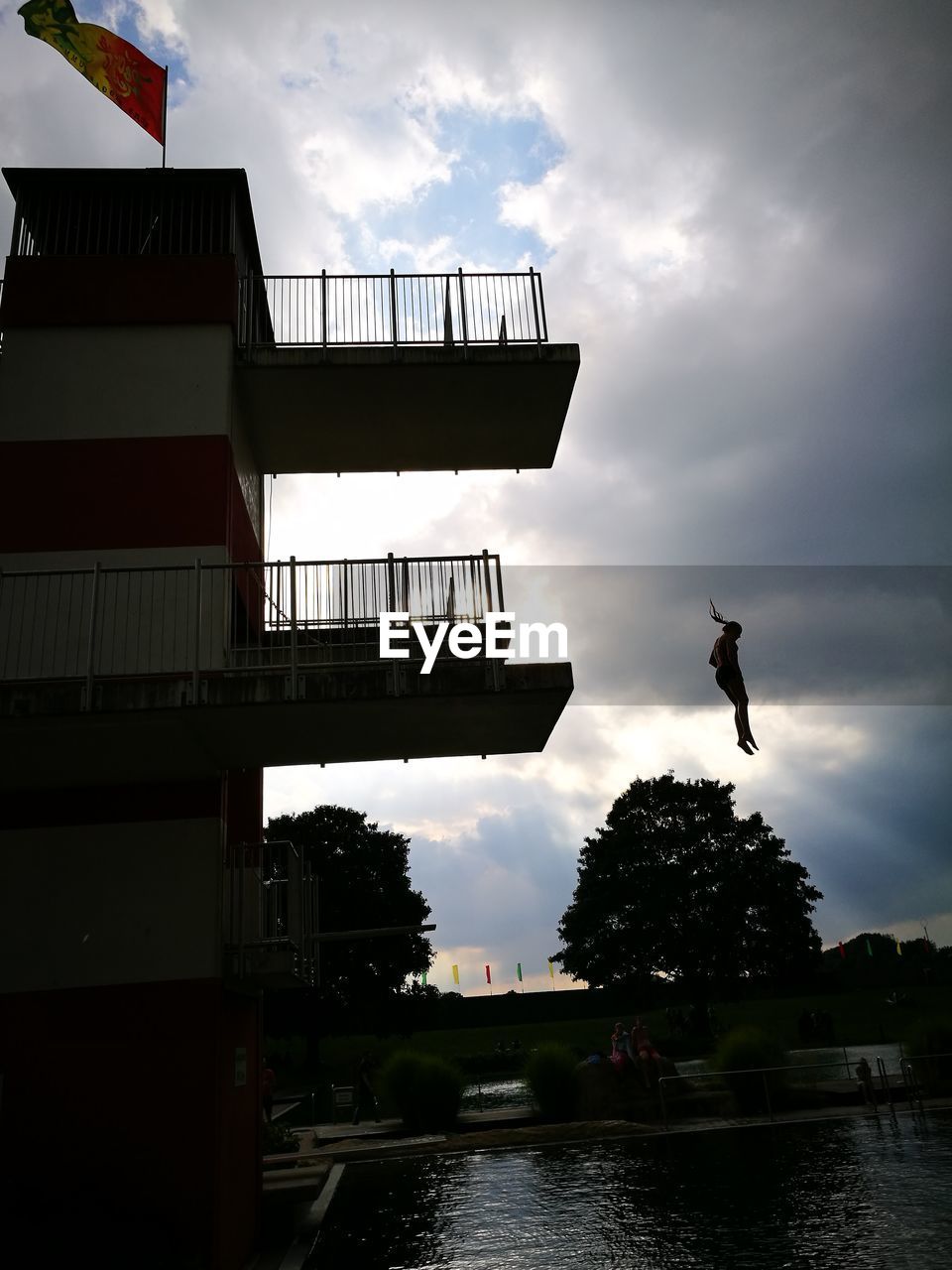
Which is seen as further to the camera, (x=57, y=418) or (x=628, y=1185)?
(x=628, y=1185)

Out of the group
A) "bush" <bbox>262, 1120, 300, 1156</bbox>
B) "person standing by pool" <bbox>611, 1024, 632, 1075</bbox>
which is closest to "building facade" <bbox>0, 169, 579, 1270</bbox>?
"bush" <bbox>262, 1120, 300, 1156</bbox>

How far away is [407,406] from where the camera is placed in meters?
12.3

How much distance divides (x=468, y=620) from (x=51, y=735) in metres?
3.89

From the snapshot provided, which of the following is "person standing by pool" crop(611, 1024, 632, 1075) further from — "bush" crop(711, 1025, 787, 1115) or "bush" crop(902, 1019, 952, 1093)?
"bush" crop(902, 1019, 952, 1093)

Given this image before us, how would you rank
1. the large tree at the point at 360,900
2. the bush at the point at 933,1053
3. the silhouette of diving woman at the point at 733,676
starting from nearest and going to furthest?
1. the silhouette of diving woman at the point at 733,676
2. the bush at the point at 933,1053
3. the large tree at the point at 360,900

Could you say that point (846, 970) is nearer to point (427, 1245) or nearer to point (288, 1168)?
point (288, 1168)

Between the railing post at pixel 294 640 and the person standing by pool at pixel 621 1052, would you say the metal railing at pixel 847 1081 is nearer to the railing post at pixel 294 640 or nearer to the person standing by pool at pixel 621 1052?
the person standing by pool at pixel 621 1052

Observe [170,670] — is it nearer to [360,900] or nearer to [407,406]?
[407,406]

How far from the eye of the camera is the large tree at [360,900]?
1513 inches

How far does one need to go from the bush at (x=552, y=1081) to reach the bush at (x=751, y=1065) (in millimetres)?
2901

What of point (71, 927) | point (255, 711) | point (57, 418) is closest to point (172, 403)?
point (57, 418)

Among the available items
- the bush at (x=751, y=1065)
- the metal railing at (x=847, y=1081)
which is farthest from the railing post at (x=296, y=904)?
the bush at (x=751, y=1065)

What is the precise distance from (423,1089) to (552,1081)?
248 centimetres

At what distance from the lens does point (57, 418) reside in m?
10.6
